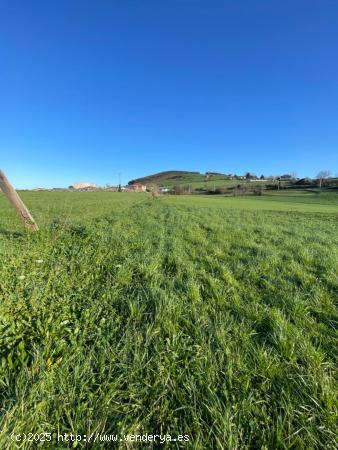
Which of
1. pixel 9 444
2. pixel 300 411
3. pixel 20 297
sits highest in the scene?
pixel 20 297

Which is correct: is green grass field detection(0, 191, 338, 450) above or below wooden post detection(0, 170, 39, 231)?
below

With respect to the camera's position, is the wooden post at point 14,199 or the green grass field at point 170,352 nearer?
the green grass field at point 170,352

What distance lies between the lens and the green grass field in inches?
73.4

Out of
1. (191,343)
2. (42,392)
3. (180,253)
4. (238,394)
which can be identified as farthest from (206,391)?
(180,253)

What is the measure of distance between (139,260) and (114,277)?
1006 millimetres

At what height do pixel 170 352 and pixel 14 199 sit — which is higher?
pixel 14 199

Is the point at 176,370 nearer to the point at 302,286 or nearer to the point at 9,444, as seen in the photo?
the point at 9,444

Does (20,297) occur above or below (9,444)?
above

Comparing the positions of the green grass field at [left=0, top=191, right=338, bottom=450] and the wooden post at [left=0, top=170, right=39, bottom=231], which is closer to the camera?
the green grass field at [left=0, top=191, right=338, bottom=450]

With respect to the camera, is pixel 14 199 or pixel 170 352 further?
pixel 14 199

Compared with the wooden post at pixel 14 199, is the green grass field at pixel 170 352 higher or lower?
lower

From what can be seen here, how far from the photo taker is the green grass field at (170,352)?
6.11ft

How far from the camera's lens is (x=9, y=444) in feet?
5.40

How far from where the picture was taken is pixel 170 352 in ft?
8.55
